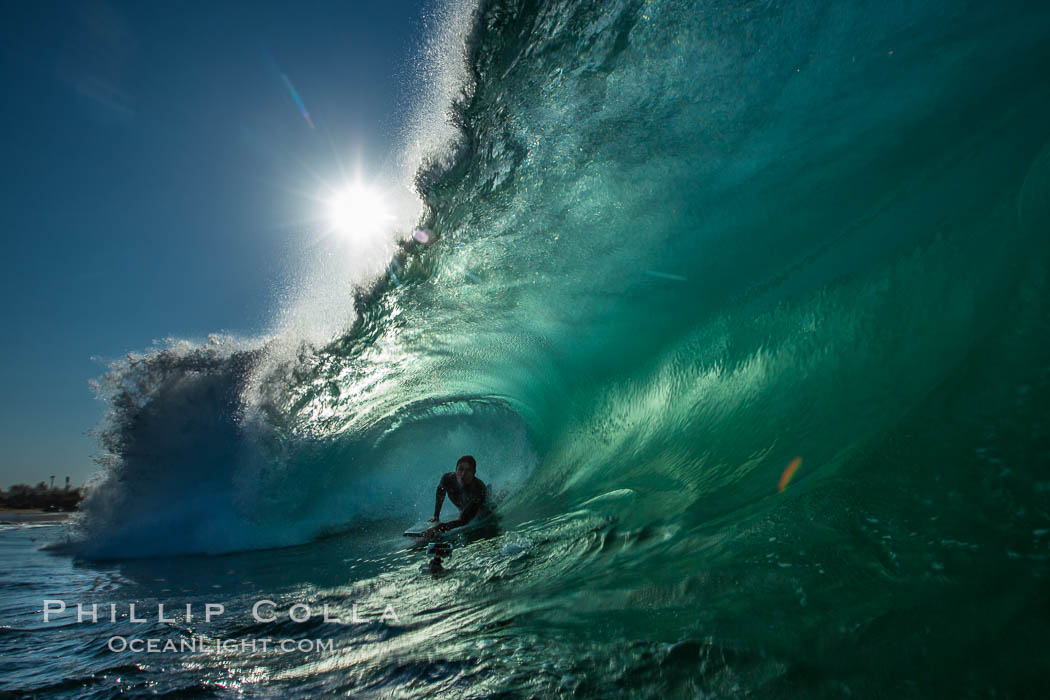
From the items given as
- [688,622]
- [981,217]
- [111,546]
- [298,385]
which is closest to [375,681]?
[688,622]

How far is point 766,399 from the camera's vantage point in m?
3.38

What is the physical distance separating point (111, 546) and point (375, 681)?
26.1 feet

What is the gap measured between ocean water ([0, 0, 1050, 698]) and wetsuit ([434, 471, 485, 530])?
0.45 meters

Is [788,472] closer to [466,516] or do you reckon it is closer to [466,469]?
[466,516]

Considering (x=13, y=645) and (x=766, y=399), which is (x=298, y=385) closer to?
(x=13, y=645)

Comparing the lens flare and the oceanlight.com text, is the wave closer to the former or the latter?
the lens flare

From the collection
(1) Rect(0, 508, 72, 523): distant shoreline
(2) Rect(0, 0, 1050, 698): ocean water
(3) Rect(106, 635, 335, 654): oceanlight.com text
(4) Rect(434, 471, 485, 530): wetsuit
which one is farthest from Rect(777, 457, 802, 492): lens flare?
(1) Rect(0, 508, 72, 523): distant shoreline

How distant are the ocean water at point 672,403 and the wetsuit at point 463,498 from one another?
454 mm

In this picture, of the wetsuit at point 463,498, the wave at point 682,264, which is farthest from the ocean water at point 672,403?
the wetsuit at point 463,498

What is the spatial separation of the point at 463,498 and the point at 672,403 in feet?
8.90

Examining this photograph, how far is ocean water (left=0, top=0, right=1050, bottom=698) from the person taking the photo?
4.42ft

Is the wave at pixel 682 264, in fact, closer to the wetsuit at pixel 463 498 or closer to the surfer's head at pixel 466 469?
the wetsuit at pixel 463 498

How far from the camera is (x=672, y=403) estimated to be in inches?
183

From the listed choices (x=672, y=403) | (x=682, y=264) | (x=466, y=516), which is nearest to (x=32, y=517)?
(x=466, y=516)
